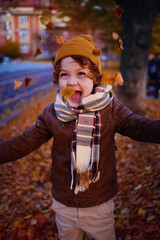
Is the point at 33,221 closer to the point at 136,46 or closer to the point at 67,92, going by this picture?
the point at 67,92

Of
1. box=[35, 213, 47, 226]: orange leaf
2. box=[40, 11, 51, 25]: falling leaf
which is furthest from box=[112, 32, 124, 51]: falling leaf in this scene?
box=[35, 213, 47, 226]: orange leaf

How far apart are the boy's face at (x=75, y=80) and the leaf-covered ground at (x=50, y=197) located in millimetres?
930

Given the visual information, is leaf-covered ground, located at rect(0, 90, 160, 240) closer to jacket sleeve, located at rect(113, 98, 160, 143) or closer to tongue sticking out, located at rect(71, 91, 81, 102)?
jacket sleeve, located at rect(113, 98, 160, 143)

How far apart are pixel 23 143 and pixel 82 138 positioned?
0.53 metres

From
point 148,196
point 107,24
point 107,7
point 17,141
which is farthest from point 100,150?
point 107,24

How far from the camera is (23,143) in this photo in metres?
1.80

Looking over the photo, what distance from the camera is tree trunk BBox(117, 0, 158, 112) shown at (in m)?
5.51

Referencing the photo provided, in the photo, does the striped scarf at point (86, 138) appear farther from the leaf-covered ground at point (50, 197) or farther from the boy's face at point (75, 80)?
the leaf-covered ground at point (50, 197)

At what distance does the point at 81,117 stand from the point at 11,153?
673 mm

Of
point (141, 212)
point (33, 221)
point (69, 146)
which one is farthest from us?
point (33, 221)

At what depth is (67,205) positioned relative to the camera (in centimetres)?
176

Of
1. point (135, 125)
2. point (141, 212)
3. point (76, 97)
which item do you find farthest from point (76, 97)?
point (141, 212)

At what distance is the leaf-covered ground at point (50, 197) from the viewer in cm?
239

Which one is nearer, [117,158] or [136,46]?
[117,158]
